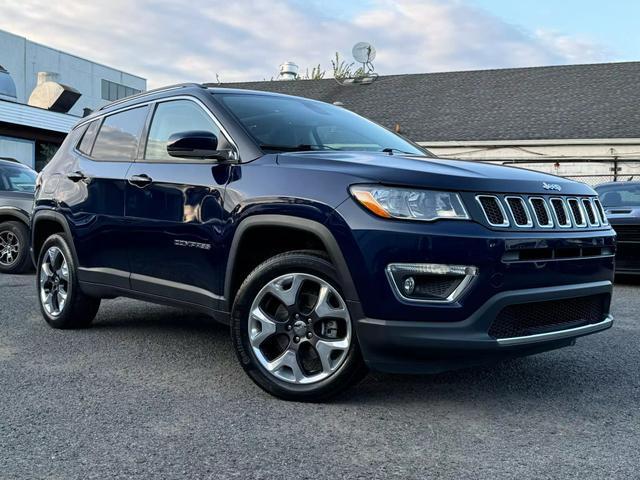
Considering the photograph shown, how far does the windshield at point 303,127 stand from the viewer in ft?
14.1

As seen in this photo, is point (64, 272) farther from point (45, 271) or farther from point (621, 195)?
point (621, 195)

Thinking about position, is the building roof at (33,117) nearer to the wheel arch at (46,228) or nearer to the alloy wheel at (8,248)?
the alloy wheel at (8,248)

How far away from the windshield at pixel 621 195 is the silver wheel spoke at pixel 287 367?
271 inches

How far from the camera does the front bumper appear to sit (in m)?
3.33

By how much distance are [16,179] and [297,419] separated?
8374mm

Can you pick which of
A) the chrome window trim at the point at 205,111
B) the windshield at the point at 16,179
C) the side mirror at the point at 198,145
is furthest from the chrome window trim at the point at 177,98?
the windshield at the point at 16,179

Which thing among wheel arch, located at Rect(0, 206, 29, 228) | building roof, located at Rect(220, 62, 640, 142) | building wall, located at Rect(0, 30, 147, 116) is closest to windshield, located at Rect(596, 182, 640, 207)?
wheel arch, located at Rect(0, 206, 29, 228)

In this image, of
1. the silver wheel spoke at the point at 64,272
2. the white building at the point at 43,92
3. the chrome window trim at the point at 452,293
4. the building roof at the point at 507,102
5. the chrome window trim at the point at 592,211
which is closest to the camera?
the chrome window trim at the point at 452,293

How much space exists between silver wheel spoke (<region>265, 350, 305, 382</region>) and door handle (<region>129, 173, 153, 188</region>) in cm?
158

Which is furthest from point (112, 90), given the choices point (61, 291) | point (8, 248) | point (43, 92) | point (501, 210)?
point (501, 210)

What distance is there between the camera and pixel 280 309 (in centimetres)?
389

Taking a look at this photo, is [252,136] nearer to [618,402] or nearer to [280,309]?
[280,309]

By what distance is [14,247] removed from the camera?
9.86 m

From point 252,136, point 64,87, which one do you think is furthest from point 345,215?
point 64,87
